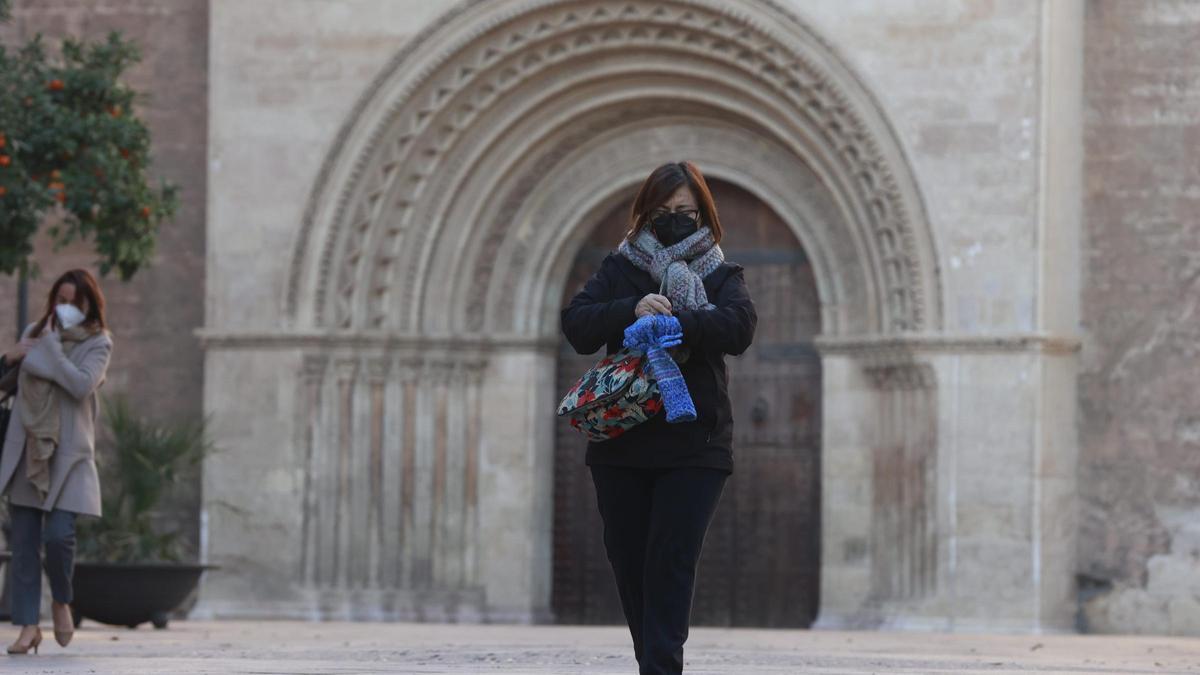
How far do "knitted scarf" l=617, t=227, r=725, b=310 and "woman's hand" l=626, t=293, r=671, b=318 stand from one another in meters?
0.05

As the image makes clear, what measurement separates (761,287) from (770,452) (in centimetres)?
112

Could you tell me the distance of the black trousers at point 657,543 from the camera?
7531mm

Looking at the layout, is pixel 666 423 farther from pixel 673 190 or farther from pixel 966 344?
pixel 966 344

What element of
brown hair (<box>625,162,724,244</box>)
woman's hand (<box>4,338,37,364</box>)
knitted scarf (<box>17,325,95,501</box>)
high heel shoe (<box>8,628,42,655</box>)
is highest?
brown hair (<box>625,162,724,244</box>)

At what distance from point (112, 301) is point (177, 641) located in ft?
18.6

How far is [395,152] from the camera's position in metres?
17.2

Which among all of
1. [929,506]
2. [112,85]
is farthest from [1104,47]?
[112,85]

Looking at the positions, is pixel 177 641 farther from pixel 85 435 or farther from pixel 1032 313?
pixel 1032 313

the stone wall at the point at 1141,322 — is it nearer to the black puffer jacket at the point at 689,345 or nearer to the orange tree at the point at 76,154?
the orange tree at the point at 76,154

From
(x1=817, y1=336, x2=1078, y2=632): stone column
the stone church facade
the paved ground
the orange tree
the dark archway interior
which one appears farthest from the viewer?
the dark archway interior

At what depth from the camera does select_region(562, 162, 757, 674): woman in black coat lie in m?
7.57

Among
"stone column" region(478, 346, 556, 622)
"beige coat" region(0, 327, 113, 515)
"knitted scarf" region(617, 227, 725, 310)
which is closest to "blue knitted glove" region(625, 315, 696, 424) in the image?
"knitted scarf" region(617, 227, 725, 310)

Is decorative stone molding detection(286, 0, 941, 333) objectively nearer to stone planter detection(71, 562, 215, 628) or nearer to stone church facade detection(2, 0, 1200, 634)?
stone church facade detection(2, 0, 1200, 634)

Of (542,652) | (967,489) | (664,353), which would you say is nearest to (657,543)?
(664,353)
